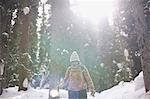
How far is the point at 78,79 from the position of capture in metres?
8.30

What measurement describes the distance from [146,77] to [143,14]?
199cm

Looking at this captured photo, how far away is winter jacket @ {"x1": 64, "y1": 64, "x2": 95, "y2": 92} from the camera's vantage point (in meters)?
8.26

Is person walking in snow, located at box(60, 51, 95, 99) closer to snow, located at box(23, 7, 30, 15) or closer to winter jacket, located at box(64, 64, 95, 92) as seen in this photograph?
winter jacket, located at box(64, 64, 95, 92)

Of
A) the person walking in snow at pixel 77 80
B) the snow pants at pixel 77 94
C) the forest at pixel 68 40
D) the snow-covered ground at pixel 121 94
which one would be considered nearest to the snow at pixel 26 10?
the forest at pixel 68 40

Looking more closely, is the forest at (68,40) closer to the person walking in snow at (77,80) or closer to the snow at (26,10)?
the snow at (26,10)

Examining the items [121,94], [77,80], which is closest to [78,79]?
[77,80]

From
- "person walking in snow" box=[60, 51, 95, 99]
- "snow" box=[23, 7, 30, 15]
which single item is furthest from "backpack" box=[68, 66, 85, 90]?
"snow" box=[23, 7, 30, 15]

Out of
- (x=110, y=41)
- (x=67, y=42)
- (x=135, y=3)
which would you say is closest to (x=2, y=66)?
(x=135, y=3)

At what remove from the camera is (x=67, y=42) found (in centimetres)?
3562

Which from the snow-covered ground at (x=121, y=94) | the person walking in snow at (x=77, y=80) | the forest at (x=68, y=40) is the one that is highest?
the forest at (x=68, y=40)

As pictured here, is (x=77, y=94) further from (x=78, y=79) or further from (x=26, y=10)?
(x=26, y=10)

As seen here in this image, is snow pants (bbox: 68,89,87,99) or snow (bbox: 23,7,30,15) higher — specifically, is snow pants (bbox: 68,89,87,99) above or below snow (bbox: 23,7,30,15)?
below

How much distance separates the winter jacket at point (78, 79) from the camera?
826 cm

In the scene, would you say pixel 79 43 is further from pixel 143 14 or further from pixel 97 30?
pixel 143 14
